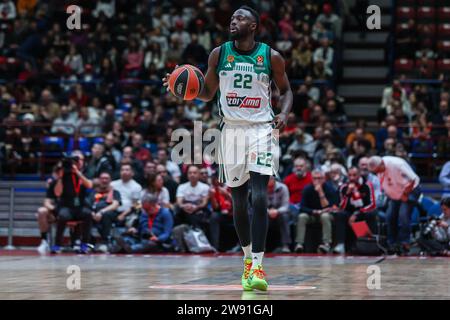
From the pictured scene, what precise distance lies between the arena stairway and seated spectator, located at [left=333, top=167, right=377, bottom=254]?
22.1ft

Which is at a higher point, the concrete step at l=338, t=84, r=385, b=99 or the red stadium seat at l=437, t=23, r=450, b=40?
the red stadium seat at l=437, t=23, r=450, b=40

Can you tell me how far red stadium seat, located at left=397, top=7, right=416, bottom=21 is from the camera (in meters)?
23.7

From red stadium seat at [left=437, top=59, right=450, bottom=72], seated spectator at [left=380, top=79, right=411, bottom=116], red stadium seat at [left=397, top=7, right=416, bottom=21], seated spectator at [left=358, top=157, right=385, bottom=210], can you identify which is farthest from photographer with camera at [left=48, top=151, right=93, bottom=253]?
red stadium seat at [left=397, top=7, right=416, bottom=21]

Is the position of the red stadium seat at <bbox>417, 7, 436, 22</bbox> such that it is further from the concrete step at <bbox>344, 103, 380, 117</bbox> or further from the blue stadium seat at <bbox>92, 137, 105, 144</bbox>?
the blue stadium seat at <bbox>92, 137, 105, 144</bbox>

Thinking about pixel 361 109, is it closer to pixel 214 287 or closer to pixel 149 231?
pixel 149 231

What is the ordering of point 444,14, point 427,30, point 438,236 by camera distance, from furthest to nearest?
1. point 444,14
2. point 427,30
3. point 438,236

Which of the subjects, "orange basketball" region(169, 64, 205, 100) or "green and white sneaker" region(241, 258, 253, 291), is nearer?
"green and white sneaker" region(241, 258, 253, 291)

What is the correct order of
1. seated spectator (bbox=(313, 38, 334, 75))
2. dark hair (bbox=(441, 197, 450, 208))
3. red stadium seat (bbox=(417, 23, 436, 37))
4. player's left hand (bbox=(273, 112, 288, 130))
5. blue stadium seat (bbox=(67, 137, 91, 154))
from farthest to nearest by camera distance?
red stadium seat (bbox=(417, 23, 436, 37)) < seated spectator (bbox=(313, 38, 334, 75)) < blue stadium seat (bbox=(67, 137, 91, 154)) < dark hair (bbox=(441, 197, 450, 208)) < player's left hand (bbox=(273, 112, 288, 130))

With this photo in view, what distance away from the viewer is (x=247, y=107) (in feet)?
27.0

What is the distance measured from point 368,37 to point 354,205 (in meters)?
9.40

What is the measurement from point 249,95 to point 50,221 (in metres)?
9.18

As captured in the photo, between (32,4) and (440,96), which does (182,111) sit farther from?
(32,4)

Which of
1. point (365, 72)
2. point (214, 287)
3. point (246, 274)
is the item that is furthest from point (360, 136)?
point (214, 287)

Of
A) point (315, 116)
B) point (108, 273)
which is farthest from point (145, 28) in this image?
point (108, 273)
